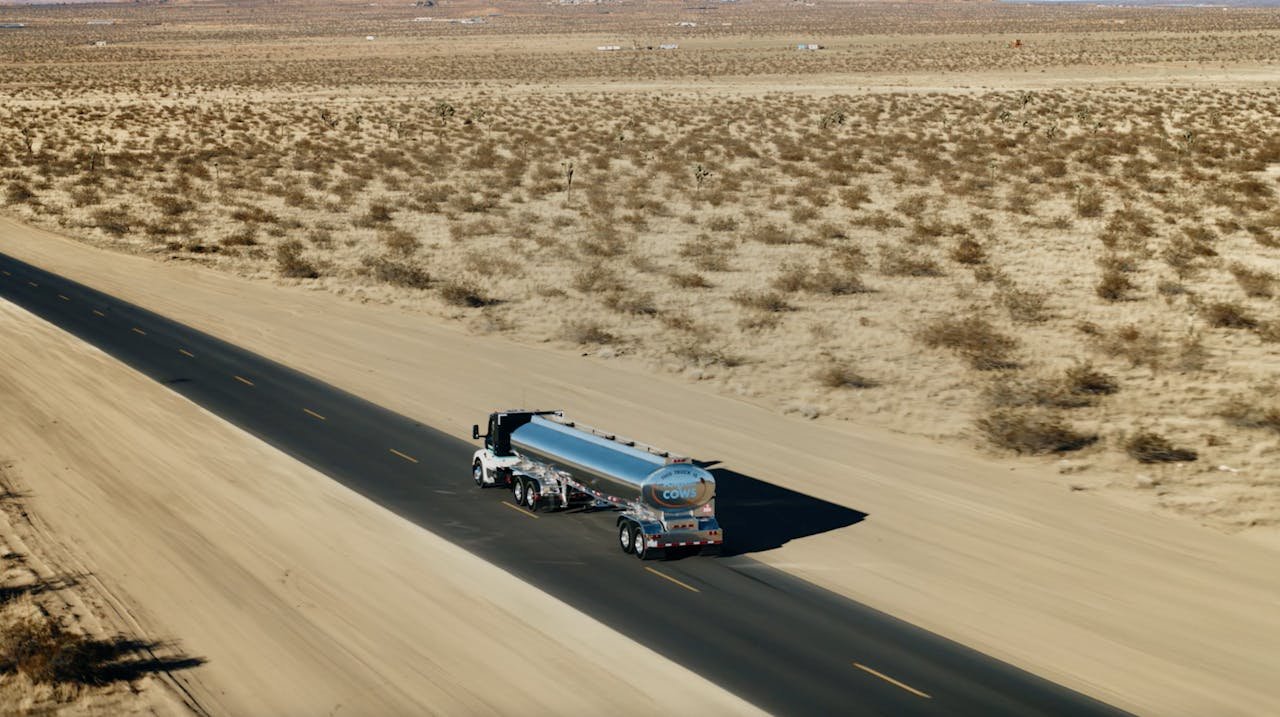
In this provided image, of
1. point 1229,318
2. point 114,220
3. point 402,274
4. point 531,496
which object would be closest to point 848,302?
point 1229,318

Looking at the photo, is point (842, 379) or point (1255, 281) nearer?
point (842, 379)

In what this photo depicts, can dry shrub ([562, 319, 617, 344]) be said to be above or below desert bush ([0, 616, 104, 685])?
below

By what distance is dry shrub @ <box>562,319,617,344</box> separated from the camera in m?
39.3

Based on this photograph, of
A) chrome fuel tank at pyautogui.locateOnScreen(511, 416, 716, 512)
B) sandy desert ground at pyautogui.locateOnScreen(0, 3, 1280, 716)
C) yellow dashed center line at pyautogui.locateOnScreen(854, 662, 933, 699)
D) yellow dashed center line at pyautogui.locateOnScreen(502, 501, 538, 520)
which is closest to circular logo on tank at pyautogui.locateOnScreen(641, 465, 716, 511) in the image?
chrome fuel tank at pyautogui.locateOnScreen(511, 416, 716, 512)

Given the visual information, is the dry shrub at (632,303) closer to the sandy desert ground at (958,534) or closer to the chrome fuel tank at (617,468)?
the sandy desert ground at (958,534)

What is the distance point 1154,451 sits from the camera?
2869 cm

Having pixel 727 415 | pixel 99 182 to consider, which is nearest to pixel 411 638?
pixel 727 415

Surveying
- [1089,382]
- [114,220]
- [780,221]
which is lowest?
[1089,382]

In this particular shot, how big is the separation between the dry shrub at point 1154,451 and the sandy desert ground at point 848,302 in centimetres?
11

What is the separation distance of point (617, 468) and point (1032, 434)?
11.7 m

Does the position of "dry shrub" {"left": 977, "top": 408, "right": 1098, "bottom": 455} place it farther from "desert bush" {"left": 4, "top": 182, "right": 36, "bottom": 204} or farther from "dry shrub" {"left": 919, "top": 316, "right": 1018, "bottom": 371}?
"desert bush" {"left": 4, "top": 182, "right": 36, "bottom": 204}

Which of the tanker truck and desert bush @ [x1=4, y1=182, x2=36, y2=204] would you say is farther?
desert bush @ [x1=4, y1=182, x2=36, y2=204]

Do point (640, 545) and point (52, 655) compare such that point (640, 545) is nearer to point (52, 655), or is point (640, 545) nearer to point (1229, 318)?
point (52, 655)

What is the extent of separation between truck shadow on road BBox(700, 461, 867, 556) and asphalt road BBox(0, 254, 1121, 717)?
0.14 ft
